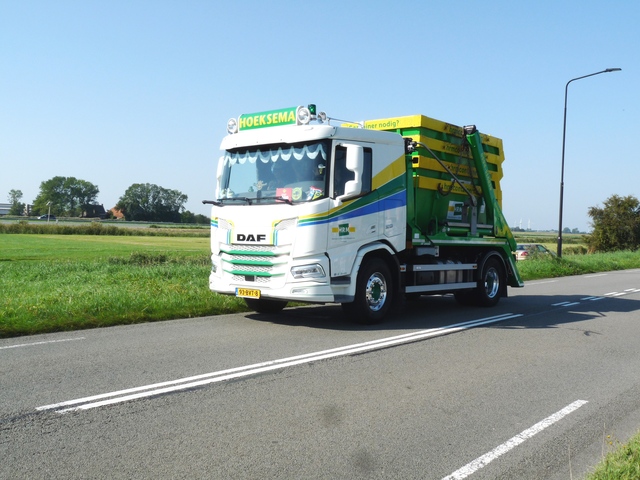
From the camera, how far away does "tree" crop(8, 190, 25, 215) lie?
473 ft

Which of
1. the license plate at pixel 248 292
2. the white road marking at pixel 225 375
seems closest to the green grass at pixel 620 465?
the white road marking at pixel 225 375

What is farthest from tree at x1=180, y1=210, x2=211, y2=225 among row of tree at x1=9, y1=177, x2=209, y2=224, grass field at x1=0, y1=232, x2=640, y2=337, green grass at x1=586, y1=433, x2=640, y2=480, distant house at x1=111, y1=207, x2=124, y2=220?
green grass at x1=586, y1=433, x2=640, y2=480

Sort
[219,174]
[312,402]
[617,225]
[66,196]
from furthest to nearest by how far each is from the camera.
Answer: [66,196], [617,225], [219,174], [312,402]

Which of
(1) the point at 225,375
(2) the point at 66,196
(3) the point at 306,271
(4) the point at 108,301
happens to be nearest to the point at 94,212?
(2) the point at 66,196

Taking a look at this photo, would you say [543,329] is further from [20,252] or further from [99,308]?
[20,252]

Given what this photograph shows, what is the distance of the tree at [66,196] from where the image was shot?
130 m

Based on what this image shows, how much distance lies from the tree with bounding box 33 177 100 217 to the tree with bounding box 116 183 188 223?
404 inches

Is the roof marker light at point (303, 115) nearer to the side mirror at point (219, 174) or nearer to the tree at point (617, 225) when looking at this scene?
the side mirror at point (219, 174)

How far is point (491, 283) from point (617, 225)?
48687 mm

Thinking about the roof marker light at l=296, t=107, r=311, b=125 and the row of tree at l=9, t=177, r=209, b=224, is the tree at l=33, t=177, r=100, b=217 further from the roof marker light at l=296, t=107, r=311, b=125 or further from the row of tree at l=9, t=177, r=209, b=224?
the roof marker light at l=296, t=107, r=311, b=125

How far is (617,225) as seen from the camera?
56.5m

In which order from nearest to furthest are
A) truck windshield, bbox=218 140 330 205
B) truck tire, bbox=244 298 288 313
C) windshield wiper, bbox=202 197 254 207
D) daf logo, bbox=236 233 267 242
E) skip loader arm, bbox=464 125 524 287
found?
1. truck windshield, bbox=218 140 330 205
2. daf logo, bbox=236 233 267 242
3. windshield wiper, bbox=202 197 254 207
4. truck tire, bbox=244 298 288 313
5. skip loader arm, bbox=464 125 524 287

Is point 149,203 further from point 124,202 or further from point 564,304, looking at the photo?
point 564,304

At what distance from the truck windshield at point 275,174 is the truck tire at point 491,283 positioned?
535 cm
